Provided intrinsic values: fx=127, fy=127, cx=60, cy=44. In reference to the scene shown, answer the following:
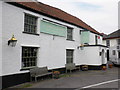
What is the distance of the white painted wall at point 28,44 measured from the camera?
7.82m

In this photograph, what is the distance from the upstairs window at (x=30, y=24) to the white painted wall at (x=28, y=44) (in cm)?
46

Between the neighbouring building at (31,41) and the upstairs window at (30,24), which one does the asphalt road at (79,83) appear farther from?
the upstairs window at (30,24)

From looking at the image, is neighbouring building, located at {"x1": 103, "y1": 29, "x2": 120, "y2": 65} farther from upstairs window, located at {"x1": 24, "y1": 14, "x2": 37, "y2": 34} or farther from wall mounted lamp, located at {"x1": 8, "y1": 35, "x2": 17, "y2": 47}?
wall mounted lamp, located at {"x1": 8, "y1": 35, "x2": 17, "y2": 47}

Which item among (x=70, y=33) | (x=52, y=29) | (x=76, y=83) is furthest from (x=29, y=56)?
(x=70, y=33)

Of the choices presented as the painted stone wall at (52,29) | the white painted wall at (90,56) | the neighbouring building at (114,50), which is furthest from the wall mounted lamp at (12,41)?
the neighbouring building at (114,50)

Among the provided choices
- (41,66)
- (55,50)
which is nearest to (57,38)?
(55,50)

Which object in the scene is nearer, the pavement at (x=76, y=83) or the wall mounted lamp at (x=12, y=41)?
the wall mounted lamp at (x=12, y=41)

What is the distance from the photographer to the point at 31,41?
9.55 meters

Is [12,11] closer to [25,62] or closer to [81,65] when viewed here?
[25,62]

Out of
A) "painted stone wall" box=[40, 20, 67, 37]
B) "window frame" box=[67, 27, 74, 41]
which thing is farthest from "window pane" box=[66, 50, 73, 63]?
"painted stone wall" box=[40, 20, 67, 37]

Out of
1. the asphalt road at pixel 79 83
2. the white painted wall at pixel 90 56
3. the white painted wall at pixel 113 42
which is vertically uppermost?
the white painted wall at pixel 113 42

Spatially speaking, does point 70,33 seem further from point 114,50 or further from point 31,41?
point 114,50

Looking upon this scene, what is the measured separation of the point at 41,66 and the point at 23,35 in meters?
2.98

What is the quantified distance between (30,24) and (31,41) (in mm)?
1328
